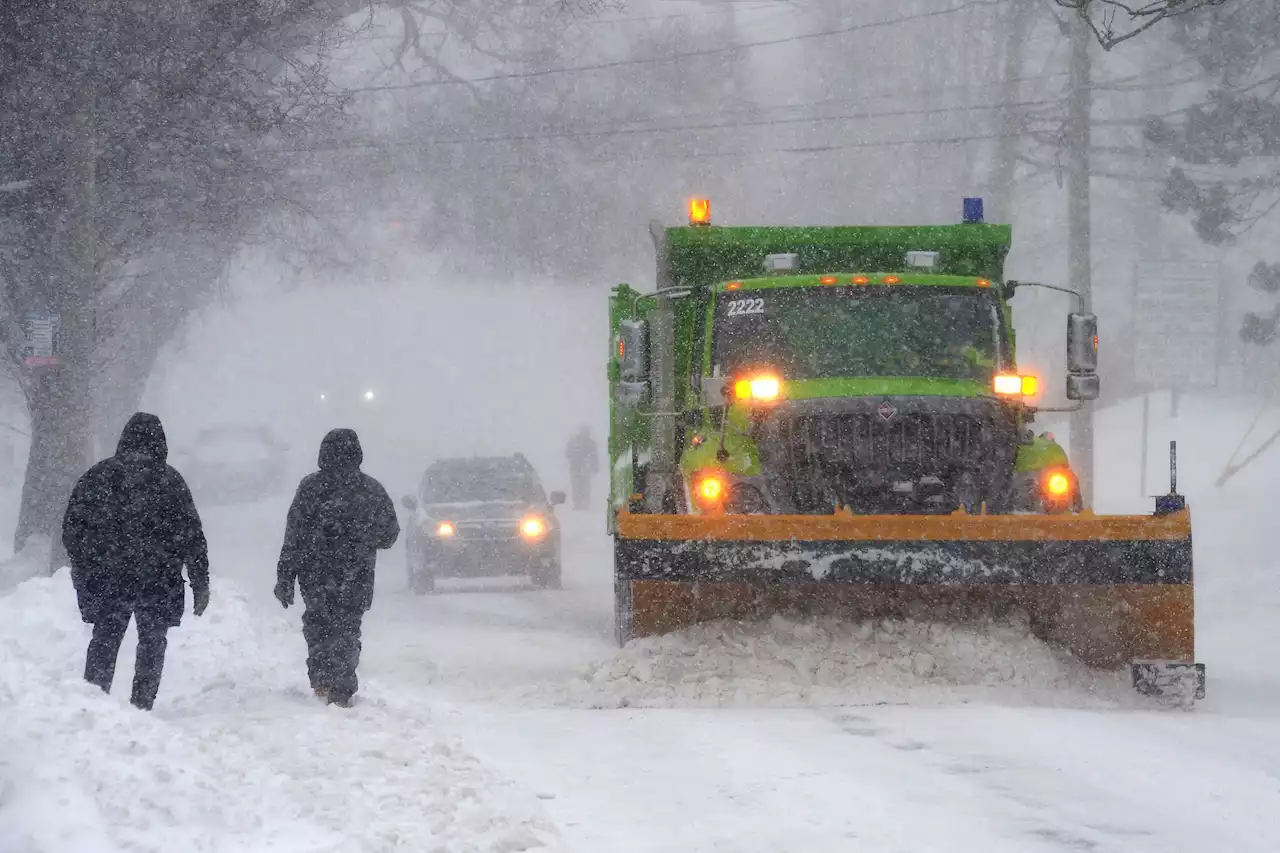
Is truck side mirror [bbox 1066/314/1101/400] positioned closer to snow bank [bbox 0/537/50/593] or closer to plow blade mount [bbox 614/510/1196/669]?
plow blade mount [bbox 614/510/1196/669]

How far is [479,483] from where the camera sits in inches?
819

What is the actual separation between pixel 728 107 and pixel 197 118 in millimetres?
18452

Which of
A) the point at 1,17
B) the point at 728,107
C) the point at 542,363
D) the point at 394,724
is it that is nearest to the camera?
the point at 394,724

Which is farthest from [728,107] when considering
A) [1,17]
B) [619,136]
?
[1,17]

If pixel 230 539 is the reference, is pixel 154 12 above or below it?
above

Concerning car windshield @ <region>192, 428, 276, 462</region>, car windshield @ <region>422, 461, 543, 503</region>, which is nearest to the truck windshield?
car windshield @ <region>422, 461, 543, 503</region>

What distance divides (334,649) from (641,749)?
230 cm

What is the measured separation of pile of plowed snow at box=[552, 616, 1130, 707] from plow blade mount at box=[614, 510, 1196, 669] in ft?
0.96

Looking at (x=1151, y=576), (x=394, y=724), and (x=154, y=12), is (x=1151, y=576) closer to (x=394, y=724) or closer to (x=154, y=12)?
(x=394, y=724)

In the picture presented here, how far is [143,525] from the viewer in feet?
30.2

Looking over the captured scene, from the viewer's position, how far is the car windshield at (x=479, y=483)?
20438mm

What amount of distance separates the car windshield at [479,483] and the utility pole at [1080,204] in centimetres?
750

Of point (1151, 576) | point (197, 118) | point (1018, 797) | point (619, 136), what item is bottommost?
point (1018, 797)

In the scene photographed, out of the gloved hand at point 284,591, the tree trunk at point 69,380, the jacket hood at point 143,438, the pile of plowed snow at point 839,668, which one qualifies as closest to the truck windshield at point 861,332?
the pile of plowed snow at point 839,668
